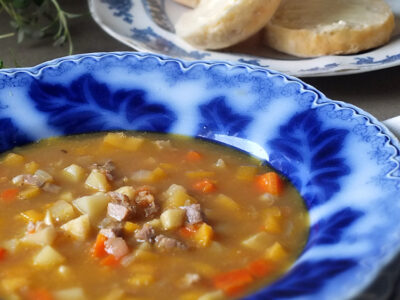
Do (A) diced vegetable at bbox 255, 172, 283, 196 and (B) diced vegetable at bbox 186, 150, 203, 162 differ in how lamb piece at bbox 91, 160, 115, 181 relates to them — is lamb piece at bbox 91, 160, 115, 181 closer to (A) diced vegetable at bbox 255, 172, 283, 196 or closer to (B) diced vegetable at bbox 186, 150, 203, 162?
(B) diced vegetable at bbox 186, 150, 203, 162

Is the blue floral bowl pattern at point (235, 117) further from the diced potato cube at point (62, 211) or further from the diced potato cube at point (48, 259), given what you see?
the diced potato cube at point (48, 259)

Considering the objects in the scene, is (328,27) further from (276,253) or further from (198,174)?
(276,253)

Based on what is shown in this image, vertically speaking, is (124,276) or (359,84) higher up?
(124,276)

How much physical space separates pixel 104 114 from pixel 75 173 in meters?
0.57

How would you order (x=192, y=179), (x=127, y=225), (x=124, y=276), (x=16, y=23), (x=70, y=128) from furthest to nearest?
(x=16, y=23) < (x=70, y=128) < (x=192, y=179) < (x=127, y=225) < (x=124, y=276)

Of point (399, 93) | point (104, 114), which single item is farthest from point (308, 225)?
point (399, 93)

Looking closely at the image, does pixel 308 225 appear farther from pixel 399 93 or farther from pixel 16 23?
pixel 16 23

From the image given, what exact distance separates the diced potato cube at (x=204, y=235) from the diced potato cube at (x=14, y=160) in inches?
40.6

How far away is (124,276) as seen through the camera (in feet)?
8.30

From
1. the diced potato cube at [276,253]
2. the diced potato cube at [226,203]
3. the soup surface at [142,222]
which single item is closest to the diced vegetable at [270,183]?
the soup surface at [142,222]

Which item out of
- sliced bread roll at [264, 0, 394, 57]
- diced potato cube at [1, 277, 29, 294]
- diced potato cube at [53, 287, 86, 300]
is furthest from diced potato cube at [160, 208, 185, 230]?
sliced bread roll at [264, 0, 394, 57]

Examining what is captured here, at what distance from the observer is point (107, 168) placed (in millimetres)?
3135

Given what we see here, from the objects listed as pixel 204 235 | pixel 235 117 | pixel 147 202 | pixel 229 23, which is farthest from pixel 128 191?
pixel 229 23

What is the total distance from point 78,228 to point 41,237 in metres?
0.14
